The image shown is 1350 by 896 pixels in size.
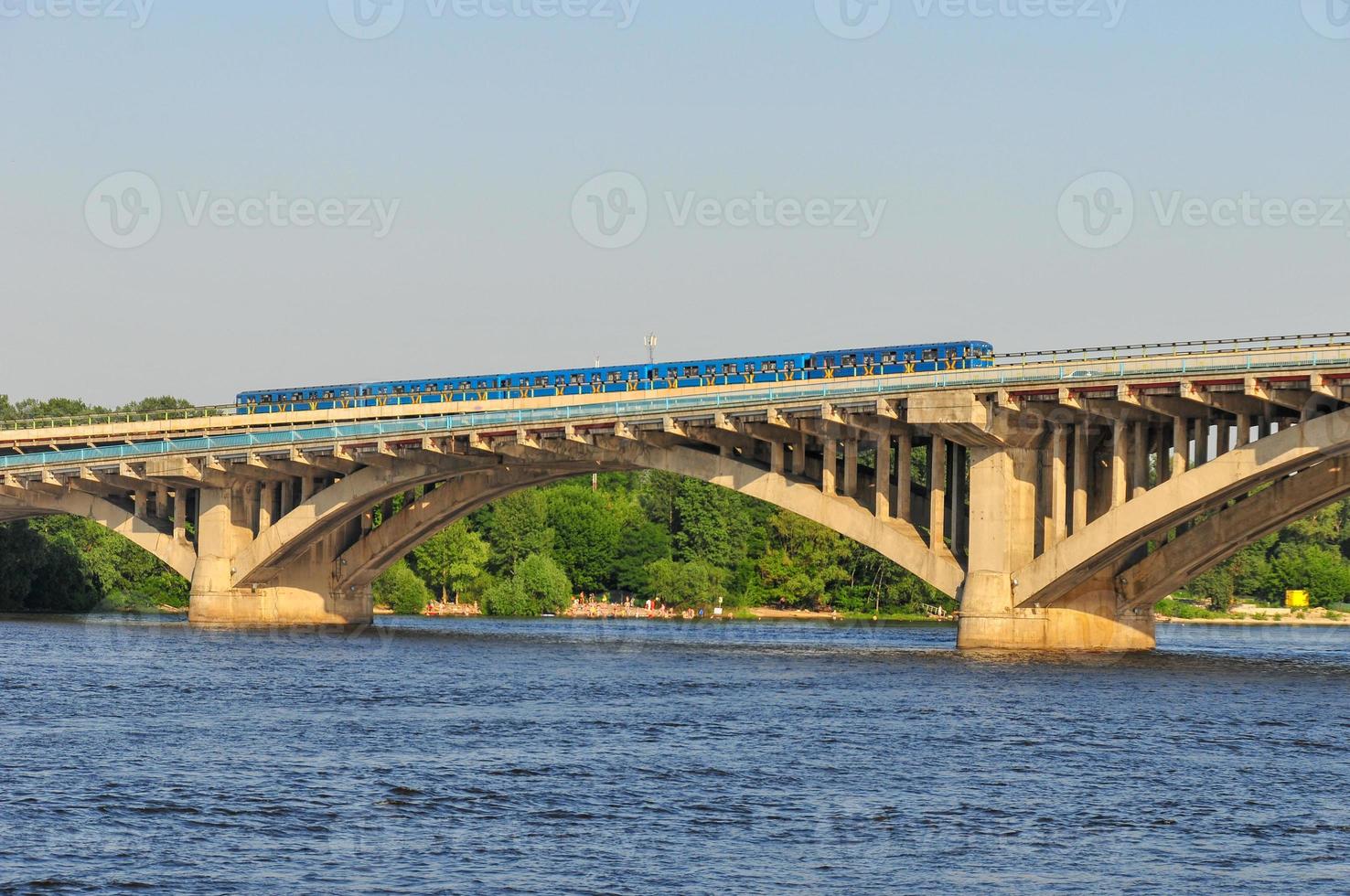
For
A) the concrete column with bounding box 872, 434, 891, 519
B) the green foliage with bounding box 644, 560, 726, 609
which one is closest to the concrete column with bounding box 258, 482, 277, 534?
the concrete column with bounding box 872, 434, 891, 519

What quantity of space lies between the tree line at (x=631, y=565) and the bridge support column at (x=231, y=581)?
1258 inches

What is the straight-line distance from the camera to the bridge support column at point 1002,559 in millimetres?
75750

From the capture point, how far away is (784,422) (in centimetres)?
7975

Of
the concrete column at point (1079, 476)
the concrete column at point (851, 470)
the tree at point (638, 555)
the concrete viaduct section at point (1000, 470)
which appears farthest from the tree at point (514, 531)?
the concrete column at point (1079, 476)

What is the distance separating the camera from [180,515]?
105 metres

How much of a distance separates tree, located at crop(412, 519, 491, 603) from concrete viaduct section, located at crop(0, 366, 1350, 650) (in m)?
44.7

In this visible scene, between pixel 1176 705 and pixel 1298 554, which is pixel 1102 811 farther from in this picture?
pixel 1298 554

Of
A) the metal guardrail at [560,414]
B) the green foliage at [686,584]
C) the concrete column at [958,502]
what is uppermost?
the metal guardrail at [560,414]

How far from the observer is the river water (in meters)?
30.2

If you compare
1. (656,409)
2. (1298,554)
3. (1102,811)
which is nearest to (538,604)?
(656,409)

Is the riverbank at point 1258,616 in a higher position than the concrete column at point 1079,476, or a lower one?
lower

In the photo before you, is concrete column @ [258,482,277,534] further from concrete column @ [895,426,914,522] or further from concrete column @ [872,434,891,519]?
concrete column @ [895,426,914,522]

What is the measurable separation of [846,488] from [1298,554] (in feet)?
312

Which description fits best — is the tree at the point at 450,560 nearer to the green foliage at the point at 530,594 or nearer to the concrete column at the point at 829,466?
the green foliage at the point at 530,594
